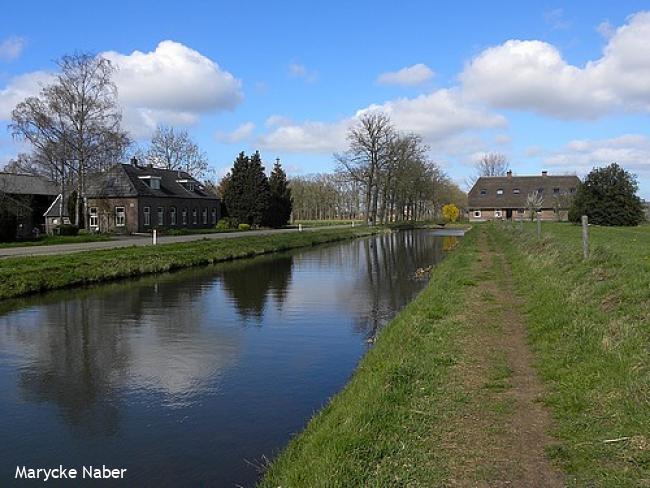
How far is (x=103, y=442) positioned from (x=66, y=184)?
4376 centimetres

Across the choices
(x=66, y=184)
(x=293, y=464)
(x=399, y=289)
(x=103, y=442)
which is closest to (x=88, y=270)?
(x=399, y=289)

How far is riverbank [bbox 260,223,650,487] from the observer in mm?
4406

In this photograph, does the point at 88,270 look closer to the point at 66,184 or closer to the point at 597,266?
the point at 597,266

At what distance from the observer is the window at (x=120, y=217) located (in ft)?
169

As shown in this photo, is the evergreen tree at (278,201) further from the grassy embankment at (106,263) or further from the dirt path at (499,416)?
the dirt path at (499,416)

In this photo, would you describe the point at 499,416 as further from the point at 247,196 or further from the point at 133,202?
the point at 247,196

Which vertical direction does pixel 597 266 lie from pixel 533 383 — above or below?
above

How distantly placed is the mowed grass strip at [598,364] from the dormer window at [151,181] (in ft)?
155

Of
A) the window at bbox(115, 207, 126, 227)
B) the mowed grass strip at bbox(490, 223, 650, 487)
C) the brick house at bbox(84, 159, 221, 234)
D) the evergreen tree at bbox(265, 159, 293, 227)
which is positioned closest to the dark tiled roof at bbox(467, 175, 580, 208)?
the evergreen tree at bbox(265, 159, 293, 227)

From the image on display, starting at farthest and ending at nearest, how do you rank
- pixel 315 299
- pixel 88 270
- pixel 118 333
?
1. pixel 88 270
2. pixel 315 299
3. pixel 118 333

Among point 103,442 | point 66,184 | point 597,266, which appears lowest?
point 103,442

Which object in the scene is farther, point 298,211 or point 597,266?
point 298,211

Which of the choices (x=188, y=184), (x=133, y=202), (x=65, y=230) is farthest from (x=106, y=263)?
(x=188, y=184)

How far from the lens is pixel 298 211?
11025 centimetres
